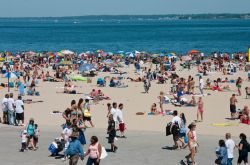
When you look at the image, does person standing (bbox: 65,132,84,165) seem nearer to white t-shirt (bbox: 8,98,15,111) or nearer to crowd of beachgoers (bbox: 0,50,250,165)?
crowd of beachgoers (bbox: 0,50,250,165)

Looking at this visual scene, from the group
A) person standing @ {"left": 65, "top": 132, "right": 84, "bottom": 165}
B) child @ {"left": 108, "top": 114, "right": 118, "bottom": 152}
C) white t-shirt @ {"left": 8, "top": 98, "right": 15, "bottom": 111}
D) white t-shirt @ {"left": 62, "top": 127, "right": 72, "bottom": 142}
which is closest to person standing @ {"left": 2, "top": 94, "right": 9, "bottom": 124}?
white t-shirt @ {"left": 8, "top": 98, "right": 15, "bottom": 111}

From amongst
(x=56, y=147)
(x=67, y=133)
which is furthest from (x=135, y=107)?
(x=67, y=133)

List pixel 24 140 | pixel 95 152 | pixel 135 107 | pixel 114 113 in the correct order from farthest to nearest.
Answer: pixel 135 107 < pixel 114 113 < pixel 24 140 < pixel 95 152

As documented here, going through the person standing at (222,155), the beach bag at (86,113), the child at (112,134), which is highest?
the beach bag at (86,113)

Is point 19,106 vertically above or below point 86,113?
above

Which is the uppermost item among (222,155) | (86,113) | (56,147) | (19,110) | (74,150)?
(19,110)

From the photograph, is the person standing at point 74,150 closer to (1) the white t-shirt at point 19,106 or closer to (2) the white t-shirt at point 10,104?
(1) the white t-shirt at point 19,106

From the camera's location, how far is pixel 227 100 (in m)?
27.2

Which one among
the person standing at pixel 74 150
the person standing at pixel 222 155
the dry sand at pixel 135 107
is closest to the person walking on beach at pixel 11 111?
the dry sand at pixel 135 107

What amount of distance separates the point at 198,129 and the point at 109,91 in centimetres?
1216

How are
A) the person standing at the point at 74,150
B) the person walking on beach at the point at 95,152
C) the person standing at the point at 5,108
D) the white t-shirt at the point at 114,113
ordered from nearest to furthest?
1. the person walking on beach at the point at 95,152
2. the person standing at the point at 74,150
3. the white t-shirt at the point at 114,113
4. the person standing at the point at 5,108

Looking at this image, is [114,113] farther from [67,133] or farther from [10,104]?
[10,104]

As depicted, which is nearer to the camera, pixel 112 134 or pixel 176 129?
pixel 112 134

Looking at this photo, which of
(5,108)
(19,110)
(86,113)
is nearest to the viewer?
(86,113)
